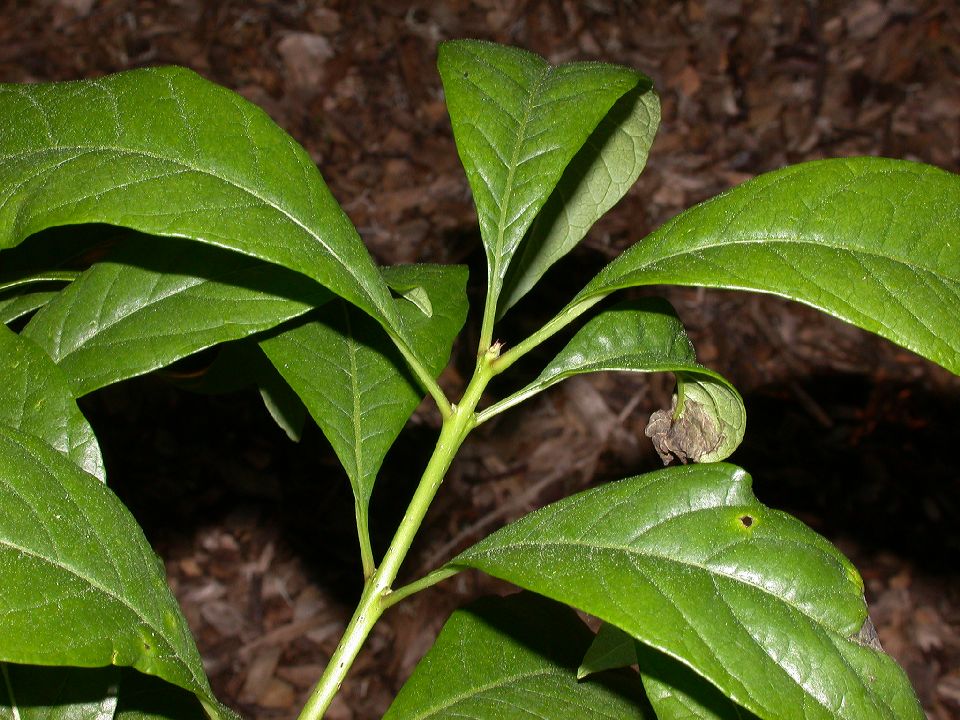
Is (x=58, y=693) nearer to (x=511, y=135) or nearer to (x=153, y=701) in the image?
(x=153, y=701)

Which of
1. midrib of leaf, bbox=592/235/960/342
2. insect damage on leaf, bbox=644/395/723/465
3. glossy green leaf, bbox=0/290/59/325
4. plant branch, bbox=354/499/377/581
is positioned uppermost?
midrib of leaf, bbox=592/235/960/342

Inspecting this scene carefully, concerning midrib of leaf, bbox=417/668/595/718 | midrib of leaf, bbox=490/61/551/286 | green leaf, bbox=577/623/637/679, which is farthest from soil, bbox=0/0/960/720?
midrib of leaf, bbox=490/61/551/286

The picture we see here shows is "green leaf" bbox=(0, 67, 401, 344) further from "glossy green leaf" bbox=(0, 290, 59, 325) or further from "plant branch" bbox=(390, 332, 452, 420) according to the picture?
"glossy green leaf" bbox=(0, 290, 59, 325)

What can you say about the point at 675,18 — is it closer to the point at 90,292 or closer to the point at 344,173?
the point at 344,173

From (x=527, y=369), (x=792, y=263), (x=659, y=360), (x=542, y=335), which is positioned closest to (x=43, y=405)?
(x=542, y=335)

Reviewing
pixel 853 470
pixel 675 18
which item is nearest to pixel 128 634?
pixel 853 470

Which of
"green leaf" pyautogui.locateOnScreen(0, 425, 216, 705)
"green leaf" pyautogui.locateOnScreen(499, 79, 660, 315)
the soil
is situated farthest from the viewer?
the soil
